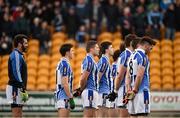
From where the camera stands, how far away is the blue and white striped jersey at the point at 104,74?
17156 millimetres

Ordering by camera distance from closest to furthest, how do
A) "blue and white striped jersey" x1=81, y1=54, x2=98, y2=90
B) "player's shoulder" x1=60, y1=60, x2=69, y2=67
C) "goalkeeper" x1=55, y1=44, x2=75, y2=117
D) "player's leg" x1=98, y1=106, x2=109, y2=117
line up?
"goalkeeper" x1=55, y1=44, x2=75, y2=117, "player's shoulder" x1=60, y1=60, x2=69, y2=67, "blue and white striped jersey" x1=81, y1=54, x2=98, y2=90, "player's leg" x1=98, y1=106, x2=109, y2=117

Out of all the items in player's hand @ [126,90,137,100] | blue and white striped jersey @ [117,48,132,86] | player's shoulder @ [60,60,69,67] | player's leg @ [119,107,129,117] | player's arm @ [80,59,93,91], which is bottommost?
player's leg @ [119,107,129,117]

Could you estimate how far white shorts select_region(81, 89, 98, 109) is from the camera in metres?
16.1

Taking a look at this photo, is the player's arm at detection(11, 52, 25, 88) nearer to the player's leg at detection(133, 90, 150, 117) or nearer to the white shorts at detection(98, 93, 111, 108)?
the white shorts at detection(98, 93, 111, 108)

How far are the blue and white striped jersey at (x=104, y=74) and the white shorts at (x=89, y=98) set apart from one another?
100 cm

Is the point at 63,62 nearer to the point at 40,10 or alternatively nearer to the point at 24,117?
the point at 24,117

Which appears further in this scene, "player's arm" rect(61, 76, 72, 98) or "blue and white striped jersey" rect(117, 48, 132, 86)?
"blue and white striped jersey" rect(117, 48, 132, 86)

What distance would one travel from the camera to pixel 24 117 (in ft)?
73.2

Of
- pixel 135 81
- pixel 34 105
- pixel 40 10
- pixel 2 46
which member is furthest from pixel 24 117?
pixel 135 81

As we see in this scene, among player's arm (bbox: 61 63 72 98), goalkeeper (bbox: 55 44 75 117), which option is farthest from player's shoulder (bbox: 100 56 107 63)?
player's arm (bbox: 61 63 72 98)

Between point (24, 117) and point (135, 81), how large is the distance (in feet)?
29.3

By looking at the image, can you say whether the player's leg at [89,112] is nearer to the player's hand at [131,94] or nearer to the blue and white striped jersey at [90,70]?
the blue and white striped jersey at [90,70]

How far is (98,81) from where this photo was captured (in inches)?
668

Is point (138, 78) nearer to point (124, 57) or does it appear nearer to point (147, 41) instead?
point (147, 41)
